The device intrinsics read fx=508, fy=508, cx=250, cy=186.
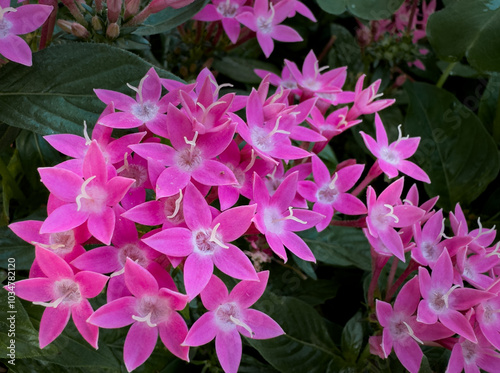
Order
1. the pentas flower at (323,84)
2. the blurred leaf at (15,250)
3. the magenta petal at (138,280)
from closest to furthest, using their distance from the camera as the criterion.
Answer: the magenta petal at (138,280) < the blurred leaf at (15,250) < the pentas flower at (323,84)

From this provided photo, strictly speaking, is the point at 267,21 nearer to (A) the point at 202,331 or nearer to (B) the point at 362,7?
(B) the point at 362,7

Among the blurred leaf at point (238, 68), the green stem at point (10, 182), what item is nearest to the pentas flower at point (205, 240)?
the green stem at point (10, 182)

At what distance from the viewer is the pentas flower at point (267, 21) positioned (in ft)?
3.01

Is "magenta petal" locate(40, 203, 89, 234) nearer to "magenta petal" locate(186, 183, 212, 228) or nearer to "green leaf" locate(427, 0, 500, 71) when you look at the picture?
"magenta petal" locate(186, 183, 212, 228)

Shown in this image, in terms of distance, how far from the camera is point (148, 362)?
32.5 inches

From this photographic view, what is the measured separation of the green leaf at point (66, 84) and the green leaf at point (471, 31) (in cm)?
54

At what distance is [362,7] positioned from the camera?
2.94 ft

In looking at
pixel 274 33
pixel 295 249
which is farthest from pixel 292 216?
pixel 274 33

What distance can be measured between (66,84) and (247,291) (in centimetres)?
38

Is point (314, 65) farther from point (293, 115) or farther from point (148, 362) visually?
point (148, 362)

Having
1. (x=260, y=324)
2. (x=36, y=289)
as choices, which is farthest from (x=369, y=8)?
(x=36, y=289)

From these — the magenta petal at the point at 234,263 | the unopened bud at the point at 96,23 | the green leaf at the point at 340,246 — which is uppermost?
the unopened bud at the point at 96,23

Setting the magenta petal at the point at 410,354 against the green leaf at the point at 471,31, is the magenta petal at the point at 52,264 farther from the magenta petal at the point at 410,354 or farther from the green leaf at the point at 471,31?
the green leaf at the point at 471,31

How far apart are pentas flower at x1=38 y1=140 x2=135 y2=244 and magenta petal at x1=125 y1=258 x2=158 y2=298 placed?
1.8 inches
